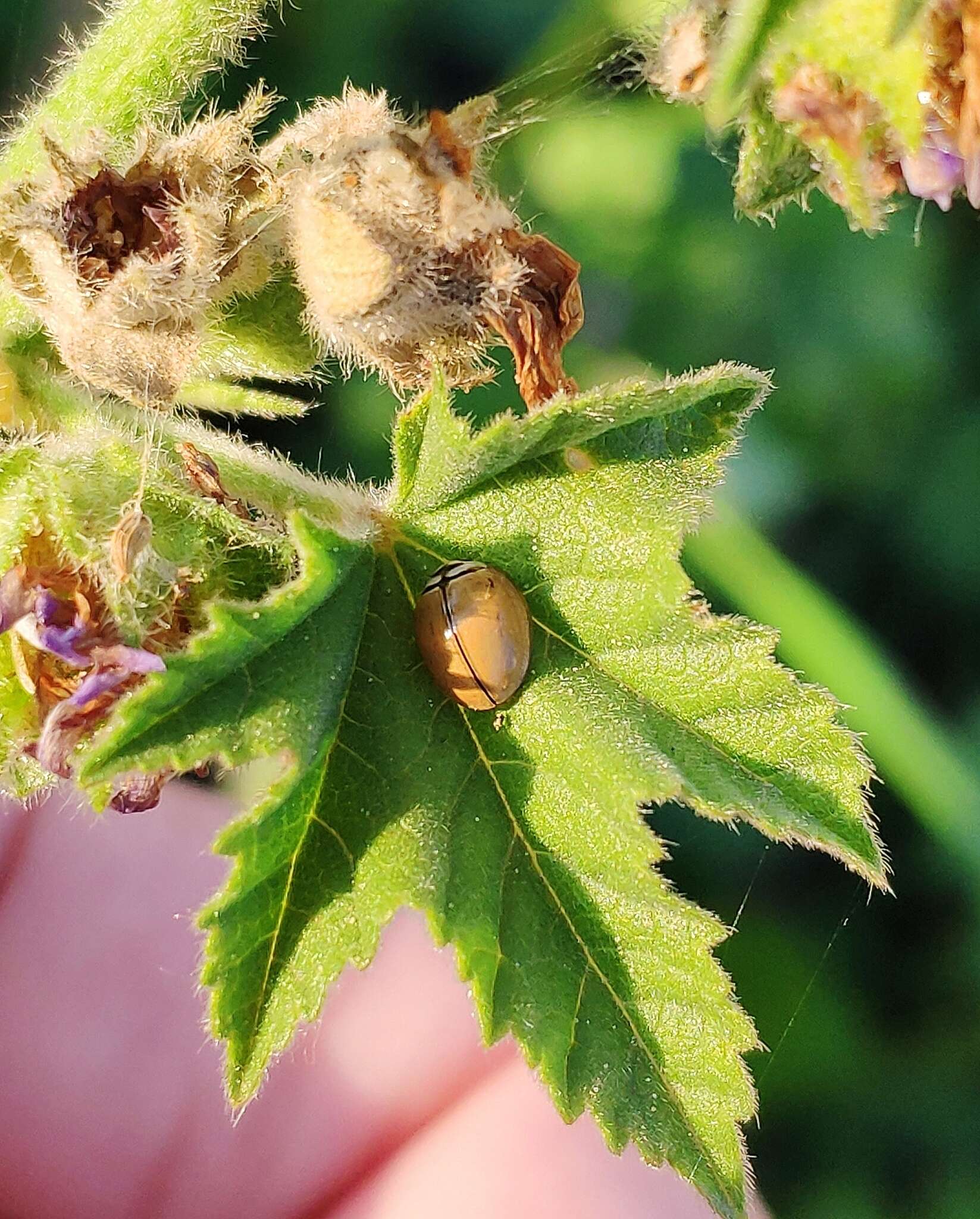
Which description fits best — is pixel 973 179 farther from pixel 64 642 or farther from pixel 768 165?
pixel 64 642

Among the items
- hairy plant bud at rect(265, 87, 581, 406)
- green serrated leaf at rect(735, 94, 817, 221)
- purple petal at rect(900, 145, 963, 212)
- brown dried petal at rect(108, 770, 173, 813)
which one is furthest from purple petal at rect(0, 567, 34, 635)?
purple petal at rect(900, 145, 963, 212)

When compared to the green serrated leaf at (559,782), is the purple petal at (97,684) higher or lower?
higher

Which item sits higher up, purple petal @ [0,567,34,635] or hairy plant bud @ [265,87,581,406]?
hairy plant bud @ [265,87,581,406]

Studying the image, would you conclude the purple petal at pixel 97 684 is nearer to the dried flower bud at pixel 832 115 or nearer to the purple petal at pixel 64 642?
the purple petal at pixel 64 642

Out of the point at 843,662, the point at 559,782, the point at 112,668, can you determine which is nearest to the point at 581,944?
the point at 559,782

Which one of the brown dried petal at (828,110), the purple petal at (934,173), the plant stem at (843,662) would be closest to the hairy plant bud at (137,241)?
the brown dried petal at (828,110)

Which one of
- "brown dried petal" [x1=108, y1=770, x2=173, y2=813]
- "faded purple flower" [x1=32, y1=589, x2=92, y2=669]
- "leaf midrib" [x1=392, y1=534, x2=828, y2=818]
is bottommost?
"leaf midrib" [x1=392, y1=534, x2=828, y2=818]

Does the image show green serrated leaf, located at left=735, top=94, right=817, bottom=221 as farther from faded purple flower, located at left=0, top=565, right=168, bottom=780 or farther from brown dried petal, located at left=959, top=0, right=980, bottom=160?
faded purple flower, located at left=0, top=565, right=168, bottom=780
